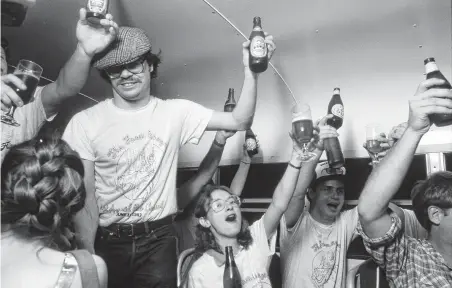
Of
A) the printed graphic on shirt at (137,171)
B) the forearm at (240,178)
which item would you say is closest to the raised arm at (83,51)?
the printed graphic on shirt at (137,171)

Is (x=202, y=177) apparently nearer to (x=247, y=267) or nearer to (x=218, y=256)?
(x=218, y=256)

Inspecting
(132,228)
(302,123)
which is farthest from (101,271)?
(302,123)

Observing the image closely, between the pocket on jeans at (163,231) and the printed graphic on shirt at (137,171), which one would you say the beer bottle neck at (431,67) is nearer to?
the printed graphic on shirt at (137,171)

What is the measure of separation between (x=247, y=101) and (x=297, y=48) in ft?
2.22

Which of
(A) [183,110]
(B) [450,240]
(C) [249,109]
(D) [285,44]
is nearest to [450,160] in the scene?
(B) [450,240]

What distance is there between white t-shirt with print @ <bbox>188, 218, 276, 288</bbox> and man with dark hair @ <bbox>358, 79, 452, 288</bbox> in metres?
0.61

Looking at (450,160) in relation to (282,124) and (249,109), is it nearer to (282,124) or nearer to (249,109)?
(282,124)

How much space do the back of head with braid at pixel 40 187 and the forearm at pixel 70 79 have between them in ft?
2.01

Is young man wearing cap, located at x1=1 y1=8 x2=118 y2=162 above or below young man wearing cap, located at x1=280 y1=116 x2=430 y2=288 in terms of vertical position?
above

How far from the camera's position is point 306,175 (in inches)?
92.8

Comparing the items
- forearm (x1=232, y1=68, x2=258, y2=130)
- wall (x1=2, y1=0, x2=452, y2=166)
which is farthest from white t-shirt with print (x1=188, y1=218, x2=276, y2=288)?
wall (x1=2, y1=0, x2=452, y2=166)

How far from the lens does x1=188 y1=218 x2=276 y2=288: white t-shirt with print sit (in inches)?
75.4

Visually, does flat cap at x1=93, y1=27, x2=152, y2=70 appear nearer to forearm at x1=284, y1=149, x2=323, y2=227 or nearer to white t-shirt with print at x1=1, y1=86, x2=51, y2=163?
white t-shirt with print at x1=1, y1=86, x2=51, y2=163

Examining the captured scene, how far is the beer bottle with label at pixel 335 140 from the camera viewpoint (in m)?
2.25
